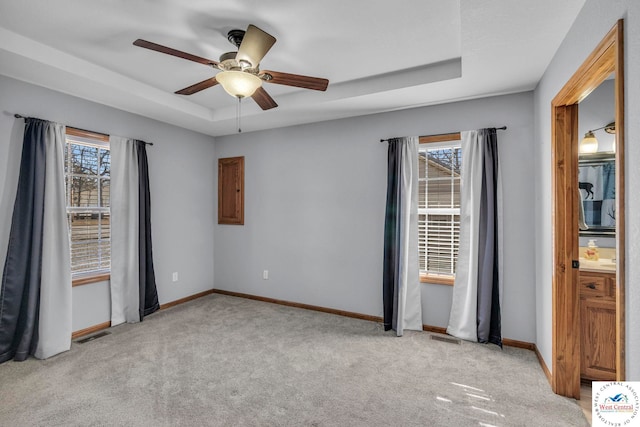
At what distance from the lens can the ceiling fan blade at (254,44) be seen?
6.20ft

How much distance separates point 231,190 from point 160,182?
1.00 m

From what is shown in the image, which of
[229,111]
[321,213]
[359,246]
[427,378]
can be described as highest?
[229,111]

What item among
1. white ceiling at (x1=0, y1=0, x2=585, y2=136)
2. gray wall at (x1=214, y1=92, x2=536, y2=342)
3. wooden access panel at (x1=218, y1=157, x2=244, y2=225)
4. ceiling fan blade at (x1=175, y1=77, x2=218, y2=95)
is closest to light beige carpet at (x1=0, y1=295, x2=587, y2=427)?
gray wall at (x1=214, y1=92, x2=536, y2=342)

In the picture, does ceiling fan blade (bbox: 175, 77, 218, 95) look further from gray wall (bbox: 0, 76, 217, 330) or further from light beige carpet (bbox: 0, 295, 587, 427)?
light beige carpet (bbox: 0, 295, 587, 427)

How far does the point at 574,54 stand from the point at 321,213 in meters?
2.86

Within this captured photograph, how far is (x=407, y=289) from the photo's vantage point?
3539 mm

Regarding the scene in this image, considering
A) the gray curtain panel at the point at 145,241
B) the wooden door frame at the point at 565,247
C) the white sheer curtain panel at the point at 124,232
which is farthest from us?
the gray curtain panel at the point at 145,241

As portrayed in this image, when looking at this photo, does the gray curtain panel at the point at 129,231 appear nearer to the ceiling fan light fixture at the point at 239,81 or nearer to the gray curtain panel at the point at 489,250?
the ceiling fan light fixture at the point at 239,81

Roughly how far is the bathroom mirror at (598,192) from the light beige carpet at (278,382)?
4.41 feet

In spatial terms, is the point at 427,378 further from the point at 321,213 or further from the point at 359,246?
the point at 321,213

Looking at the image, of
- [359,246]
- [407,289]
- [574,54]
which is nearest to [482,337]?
[407,289]

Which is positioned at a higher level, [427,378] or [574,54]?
[574,54]

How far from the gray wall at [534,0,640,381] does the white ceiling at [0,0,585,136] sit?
159 mm

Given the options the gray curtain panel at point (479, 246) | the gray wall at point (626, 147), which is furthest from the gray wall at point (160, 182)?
the gray wall at point (626, 147)
